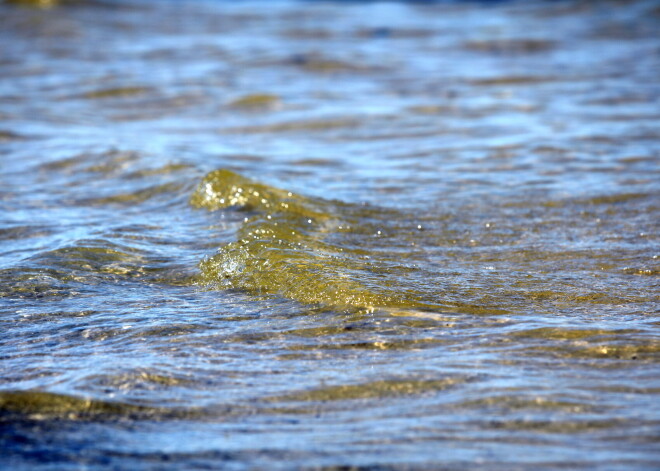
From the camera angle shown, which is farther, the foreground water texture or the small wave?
the small wave

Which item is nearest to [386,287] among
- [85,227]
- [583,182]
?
[85,227]

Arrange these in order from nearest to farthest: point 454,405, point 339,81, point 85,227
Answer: point 454,405, point 85,227, point 339,81

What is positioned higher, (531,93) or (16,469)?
(531,93)

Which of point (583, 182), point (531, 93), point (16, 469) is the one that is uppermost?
point (531, 93)

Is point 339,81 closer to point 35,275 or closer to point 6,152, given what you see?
point 6,152

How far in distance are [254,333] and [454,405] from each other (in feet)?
3.22

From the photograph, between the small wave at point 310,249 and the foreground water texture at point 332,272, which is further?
the small wave at point 310,249

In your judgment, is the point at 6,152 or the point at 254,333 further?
the point at 6,152

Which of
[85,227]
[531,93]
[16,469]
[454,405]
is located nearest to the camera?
[16,469]

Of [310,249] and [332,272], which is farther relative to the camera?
[310,249]

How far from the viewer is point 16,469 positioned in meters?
2.34

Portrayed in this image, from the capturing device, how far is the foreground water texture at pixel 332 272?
2.54 m

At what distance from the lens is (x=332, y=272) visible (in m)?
3.98

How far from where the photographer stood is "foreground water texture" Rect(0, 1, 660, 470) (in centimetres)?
254
